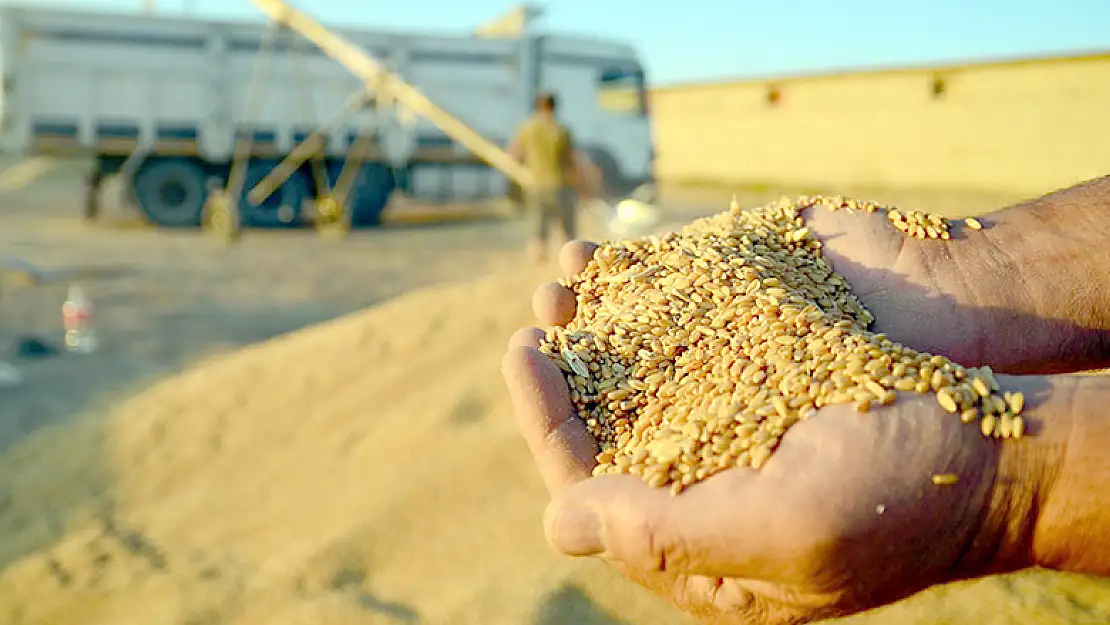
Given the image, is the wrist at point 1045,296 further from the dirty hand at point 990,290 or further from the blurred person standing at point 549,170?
the blurred person standing at point 549,170

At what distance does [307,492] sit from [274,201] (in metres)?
12.0

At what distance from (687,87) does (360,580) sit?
25.8m

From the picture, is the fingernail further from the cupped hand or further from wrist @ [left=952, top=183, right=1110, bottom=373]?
wrist @ [left=952, top=183, right=1110, bottom=373]

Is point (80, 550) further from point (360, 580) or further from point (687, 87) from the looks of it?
point (687, 87)

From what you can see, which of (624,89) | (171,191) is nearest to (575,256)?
(171,191)

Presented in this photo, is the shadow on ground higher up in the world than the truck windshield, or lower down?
lower down

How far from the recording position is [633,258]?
8.21ft

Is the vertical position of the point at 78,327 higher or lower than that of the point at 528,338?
lower

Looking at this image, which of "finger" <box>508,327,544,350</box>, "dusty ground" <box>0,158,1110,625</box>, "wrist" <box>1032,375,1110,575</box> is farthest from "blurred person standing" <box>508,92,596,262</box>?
"wrist" <box>1032,375,1110,575</box>

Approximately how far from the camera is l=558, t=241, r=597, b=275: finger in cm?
247

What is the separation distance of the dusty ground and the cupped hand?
1.09 m

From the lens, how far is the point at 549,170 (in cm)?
886

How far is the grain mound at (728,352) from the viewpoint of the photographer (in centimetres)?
169

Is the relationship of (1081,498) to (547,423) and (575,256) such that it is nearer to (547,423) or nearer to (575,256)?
(547,423)
